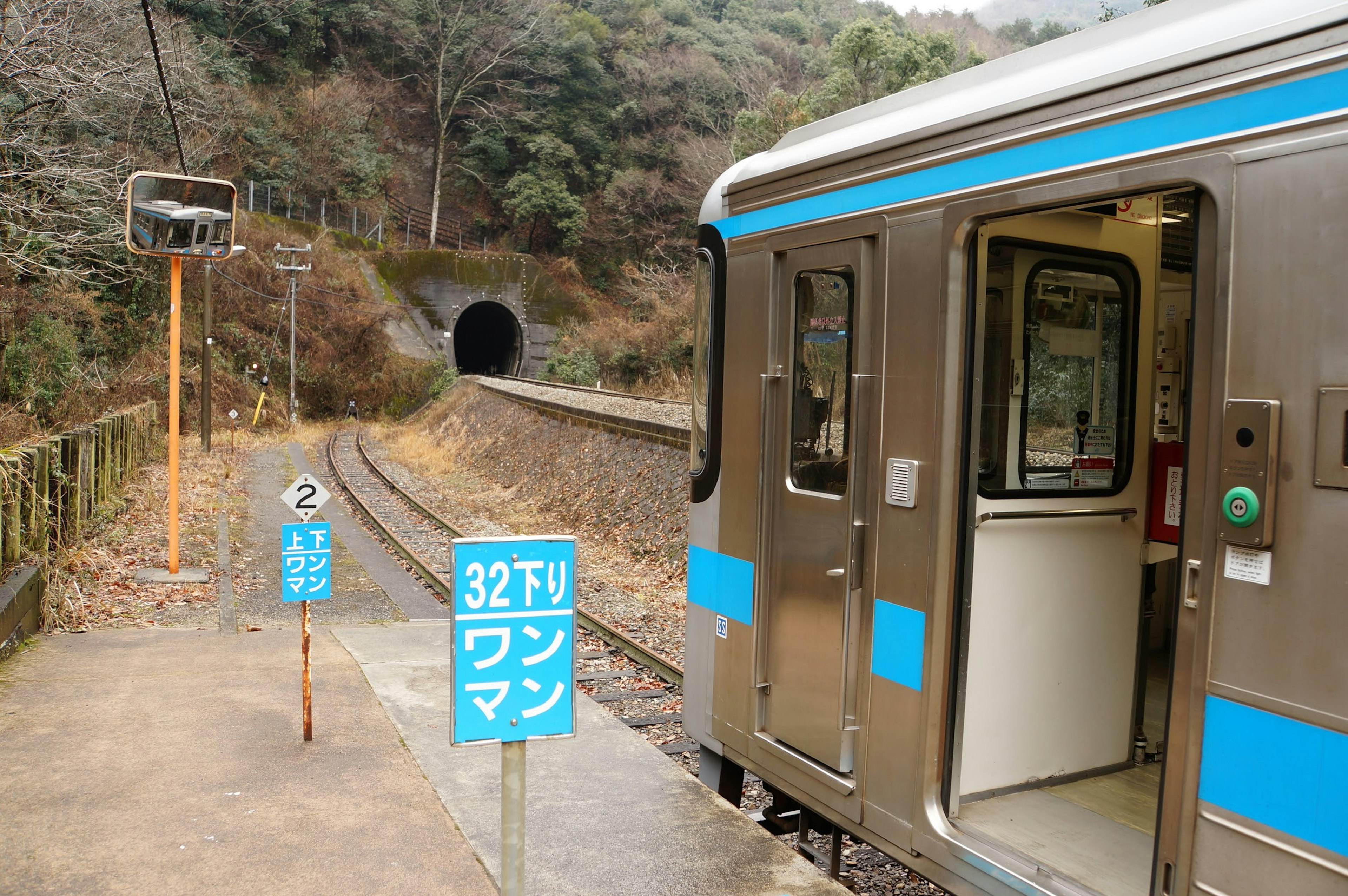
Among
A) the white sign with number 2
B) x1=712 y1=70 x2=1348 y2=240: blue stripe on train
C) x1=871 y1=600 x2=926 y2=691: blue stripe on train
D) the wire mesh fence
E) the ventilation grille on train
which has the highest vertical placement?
the wire mesh fence

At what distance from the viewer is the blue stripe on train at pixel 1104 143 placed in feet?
8.43

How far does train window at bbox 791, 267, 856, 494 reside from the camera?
13.8ft

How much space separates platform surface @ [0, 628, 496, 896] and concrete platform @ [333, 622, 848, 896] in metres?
0.19

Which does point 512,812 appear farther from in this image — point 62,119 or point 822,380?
point 62,119

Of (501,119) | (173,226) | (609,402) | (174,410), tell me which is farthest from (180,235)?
(501,119)

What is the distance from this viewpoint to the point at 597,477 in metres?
17.5

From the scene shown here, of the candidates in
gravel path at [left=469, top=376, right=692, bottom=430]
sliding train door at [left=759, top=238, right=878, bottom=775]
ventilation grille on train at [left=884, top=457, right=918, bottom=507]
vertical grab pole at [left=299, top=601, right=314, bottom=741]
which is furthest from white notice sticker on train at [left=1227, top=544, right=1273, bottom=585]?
gravel path at [left=469, top=376, right=692, bottom=430]

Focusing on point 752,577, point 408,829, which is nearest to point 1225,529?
point 752,577

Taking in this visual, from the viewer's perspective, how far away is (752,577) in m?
4.67

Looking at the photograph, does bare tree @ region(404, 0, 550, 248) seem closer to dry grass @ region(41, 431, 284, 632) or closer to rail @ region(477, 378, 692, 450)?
rail @ region(477, 378, 692, 450)

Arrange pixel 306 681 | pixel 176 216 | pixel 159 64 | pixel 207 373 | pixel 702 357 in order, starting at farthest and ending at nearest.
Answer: pixel 207 373 < pixel 159 64 < pixel 176 216 < pixel 306 681 < pixel 702 357

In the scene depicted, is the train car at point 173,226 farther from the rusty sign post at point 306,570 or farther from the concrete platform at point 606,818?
the concrete platform at point 606,818

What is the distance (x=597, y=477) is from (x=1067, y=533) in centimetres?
1373

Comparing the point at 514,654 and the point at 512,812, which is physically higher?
the point at 514,654
